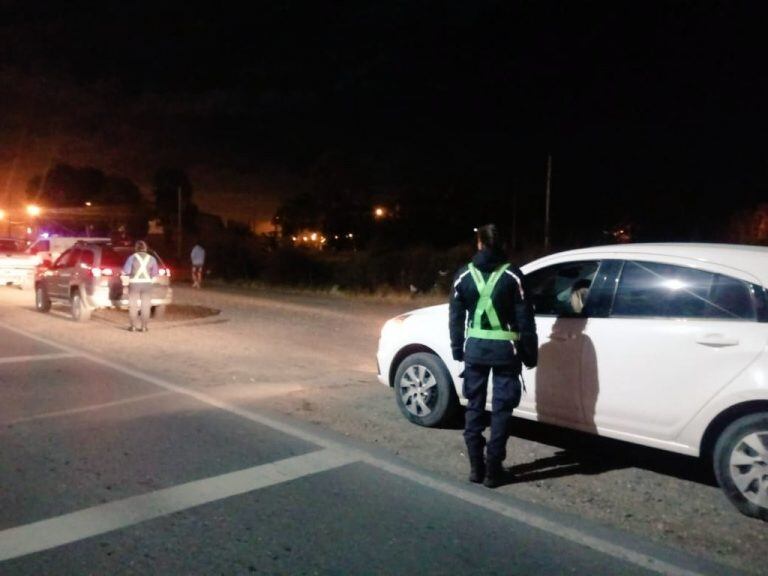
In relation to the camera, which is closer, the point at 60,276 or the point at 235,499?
the point at 235,499

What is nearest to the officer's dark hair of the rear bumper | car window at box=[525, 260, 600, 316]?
car window at box=[525, 260, 600, 316]

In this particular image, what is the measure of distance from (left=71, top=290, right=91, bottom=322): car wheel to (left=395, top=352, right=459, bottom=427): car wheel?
9856 mm

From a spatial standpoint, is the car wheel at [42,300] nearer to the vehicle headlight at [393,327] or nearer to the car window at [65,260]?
the car window at [65,260]

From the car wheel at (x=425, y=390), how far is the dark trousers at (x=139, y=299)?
765cm

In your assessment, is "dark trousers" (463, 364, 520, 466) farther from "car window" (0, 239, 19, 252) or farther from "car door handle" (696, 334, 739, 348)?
"car window" (0, 239, 19, 252)

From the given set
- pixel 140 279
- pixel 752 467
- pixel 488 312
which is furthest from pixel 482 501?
pixel 140 279

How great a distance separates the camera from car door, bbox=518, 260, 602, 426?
6051 mm

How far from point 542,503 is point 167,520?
8.02 feet

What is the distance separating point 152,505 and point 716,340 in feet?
12.6

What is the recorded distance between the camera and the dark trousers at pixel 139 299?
1388 cm

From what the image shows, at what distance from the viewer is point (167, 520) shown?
5.03m

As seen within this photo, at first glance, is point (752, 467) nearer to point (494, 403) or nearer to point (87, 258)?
point (494, 403)

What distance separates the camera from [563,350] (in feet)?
20.1

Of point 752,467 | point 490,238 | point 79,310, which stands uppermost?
point 490,238
